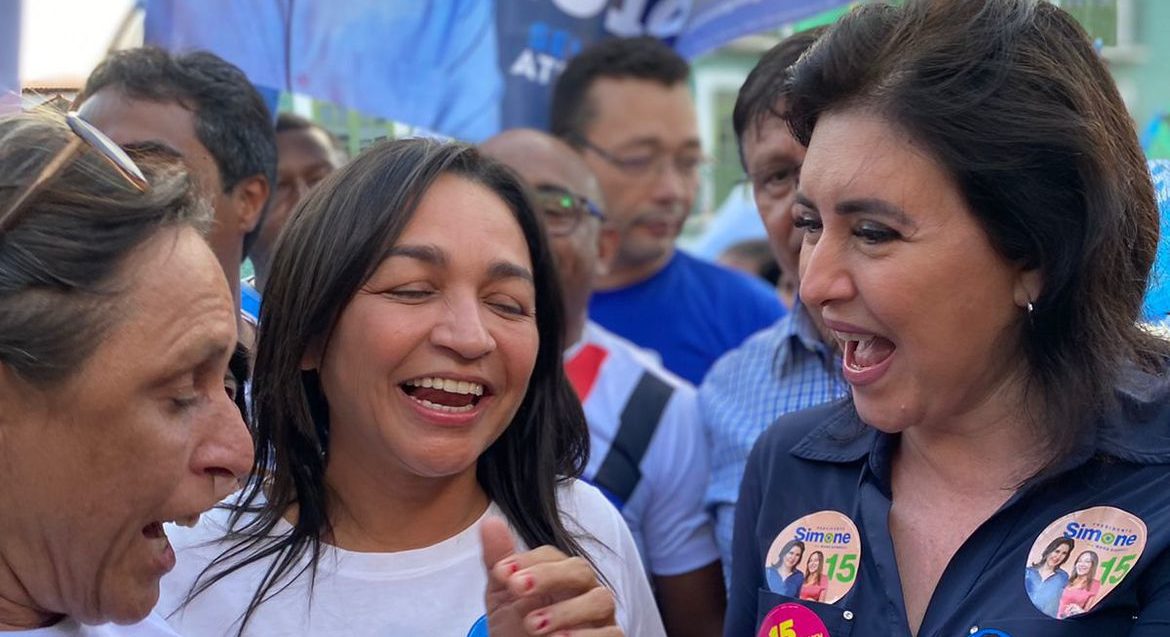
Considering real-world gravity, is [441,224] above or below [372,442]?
above

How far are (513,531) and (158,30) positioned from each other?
2430mm

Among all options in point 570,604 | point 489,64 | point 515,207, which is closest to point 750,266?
point 489,64

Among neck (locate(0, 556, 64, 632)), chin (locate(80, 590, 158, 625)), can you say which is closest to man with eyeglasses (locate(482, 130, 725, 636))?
chin (locate(80, 590, 158, 625))

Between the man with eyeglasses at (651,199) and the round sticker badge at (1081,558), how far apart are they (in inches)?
105

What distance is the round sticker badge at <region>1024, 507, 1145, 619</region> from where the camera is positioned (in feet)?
6.74

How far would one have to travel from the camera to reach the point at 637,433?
145 inches

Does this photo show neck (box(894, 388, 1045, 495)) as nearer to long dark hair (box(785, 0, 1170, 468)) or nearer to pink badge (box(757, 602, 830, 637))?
long dark hair (box(785, 0, 1170, 468))

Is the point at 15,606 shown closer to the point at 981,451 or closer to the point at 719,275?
the point at 981,451

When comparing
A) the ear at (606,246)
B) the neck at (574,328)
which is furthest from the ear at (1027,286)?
the ear at (606,246)

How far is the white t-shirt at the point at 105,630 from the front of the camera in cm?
191

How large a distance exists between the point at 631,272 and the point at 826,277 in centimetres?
282

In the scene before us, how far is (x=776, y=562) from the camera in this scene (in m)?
2.46

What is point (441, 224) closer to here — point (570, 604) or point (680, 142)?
point (570, 604)

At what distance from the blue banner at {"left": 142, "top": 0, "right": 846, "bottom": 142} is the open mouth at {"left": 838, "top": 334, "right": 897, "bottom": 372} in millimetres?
2673
